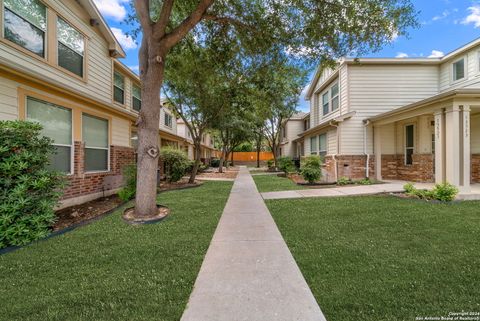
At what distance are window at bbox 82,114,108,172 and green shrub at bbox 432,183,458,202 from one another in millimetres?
10476

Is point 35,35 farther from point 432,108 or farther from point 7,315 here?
point 432,108

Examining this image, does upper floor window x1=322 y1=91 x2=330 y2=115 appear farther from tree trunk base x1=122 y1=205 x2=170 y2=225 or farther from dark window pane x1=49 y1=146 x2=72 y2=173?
dark window pane x1=49 y1=146 x2=72 y2=173

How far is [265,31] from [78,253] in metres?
6.95

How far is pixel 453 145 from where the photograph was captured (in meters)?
6.66

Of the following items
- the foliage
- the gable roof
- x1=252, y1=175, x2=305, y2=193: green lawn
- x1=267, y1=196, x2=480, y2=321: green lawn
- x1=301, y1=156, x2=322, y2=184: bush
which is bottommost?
x1=267, y1=196, x2=480, y2=321: green lawn

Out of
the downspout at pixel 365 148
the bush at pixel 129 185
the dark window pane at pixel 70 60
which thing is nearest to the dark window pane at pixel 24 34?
the dark window pane at pixel 70 60

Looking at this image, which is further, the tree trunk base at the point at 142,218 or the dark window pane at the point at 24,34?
the dark window pane at the point at 24,34

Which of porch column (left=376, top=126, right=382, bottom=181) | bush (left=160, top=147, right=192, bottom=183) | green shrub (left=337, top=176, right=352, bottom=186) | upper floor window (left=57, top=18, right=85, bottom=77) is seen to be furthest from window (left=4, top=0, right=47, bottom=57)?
porch column (left=376, top=126, right=382, bottom=181)

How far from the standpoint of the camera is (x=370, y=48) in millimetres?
6539

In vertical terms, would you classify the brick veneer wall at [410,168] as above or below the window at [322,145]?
below

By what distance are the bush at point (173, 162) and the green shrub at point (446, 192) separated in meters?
9.76

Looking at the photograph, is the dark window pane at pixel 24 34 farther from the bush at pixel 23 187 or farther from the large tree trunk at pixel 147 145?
the large tree trunk at pixel 147 145

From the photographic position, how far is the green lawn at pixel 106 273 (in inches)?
86.0

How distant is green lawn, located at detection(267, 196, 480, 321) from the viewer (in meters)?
2.20
